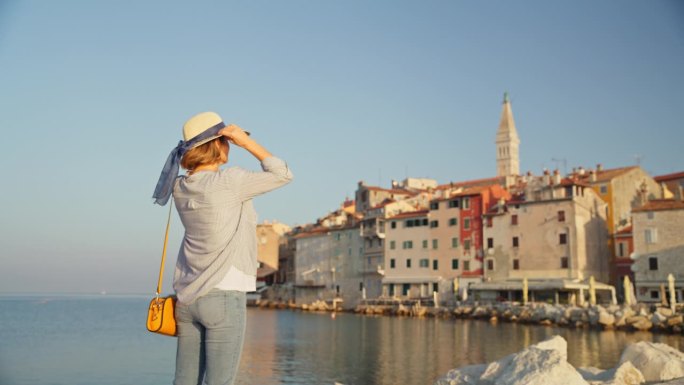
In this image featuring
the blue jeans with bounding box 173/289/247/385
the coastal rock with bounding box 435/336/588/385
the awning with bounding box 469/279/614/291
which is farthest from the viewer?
Answer: the awning with bounding box 469/279/614/291

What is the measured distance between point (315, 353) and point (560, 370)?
16573 mm

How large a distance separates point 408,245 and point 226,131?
2042 inches

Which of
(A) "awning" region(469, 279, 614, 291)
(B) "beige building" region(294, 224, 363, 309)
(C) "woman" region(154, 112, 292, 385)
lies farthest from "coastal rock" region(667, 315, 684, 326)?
(C) "woman" region(154, 112, 292, 385)

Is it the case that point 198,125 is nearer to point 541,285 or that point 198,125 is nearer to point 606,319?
point 606,319

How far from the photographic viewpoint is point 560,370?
8.17 m

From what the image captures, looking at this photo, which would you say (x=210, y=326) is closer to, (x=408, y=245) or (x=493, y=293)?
(x=493, y=293)

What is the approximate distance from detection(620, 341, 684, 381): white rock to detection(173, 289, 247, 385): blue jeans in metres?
9.50

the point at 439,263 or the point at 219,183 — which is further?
the point at 439,263

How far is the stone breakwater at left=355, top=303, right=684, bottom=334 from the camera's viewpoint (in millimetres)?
31578

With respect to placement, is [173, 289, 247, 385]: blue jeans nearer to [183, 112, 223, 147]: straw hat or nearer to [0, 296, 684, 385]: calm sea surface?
[183, 112, 223, 147]: straw hat

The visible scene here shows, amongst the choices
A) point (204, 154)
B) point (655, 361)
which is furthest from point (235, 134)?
point (655, 361)

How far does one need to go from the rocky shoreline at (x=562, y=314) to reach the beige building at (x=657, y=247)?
474 cm

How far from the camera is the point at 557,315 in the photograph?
123 feet

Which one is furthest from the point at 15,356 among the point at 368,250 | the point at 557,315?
the point at 368,250
